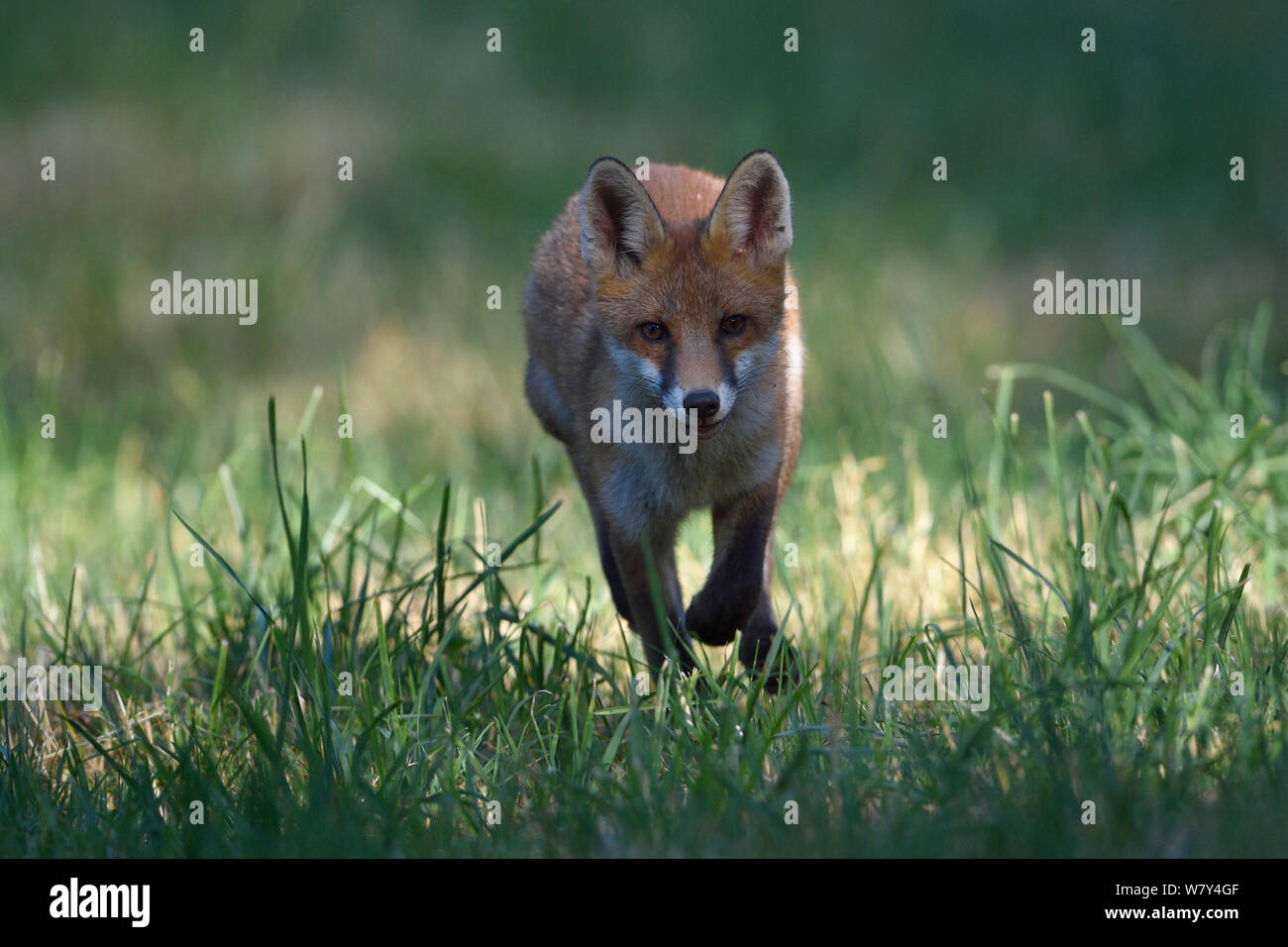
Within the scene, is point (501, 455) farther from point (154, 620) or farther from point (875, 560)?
point (875, 560)

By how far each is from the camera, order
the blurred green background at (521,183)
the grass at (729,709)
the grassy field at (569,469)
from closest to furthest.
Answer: the grass at (729,709) → the grassy field at (569,469) → the blurred green background at (521,183)

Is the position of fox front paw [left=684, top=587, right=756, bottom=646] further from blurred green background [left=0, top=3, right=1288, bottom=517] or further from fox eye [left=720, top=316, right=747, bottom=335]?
blurred green background [left=0, top=3, right=1288, bottom=517]

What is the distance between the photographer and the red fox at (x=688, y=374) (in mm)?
4328

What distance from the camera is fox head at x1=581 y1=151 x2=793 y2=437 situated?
14.1 ft

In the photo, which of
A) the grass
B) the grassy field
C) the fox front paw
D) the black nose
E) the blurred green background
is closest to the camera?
the grass

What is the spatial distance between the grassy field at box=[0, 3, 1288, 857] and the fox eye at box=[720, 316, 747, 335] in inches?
32.9

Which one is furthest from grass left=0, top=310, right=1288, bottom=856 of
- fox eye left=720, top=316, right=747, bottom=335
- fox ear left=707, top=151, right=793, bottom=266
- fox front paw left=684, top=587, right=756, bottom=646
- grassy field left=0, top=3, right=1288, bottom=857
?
fox ear left=707, top=151, right=793, bottom=266

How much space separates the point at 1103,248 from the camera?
1058 centimetres

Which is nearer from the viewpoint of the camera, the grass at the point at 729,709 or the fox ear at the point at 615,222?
the grass at the point at 729,709

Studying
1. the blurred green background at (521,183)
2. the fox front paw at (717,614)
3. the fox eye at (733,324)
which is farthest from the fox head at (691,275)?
the blurred green background at (521,183)

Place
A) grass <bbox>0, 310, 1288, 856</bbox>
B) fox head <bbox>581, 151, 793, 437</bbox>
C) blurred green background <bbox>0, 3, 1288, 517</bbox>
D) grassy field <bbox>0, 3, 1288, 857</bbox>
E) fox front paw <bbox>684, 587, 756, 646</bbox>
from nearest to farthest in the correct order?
grass <bbox>0, 310, 1288, 856</bbox> → grassy field <bbox>0, 3, 1288, 857</bbox> → fox head <bbox>581, 151, 793, 437</bbox> → fox front paw <bbox>684, 587, 756, 646</bbox> → blurred green background <bbox>0, 3, 1288, 517</bbox>

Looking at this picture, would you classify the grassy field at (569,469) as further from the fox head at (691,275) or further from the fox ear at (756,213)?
the fox ear at (756,213)

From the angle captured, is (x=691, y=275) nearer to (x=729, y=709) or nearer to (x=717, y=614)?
(x=717, y=614)
